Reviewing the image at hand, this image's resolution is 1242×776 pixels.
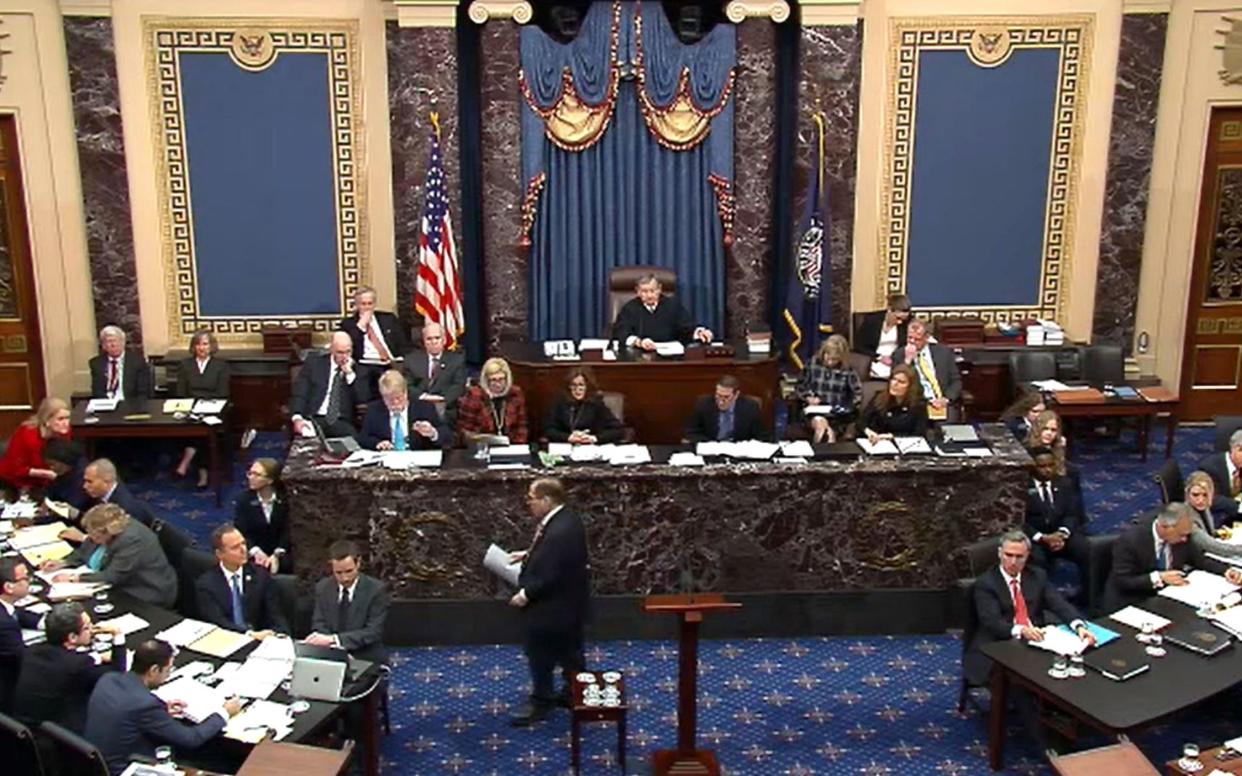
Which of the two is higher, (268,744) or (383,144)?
(383,144)

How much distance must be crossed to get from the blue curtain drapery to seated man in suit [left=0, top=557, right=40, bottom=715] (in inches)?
250

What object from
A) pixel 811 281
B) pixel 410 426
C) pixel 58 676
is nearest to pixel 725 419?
pixel 410 426

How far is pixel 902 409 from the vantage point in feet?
31.9

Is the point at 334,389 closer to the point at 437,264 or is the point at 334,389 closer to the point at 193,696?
the point at 437,264

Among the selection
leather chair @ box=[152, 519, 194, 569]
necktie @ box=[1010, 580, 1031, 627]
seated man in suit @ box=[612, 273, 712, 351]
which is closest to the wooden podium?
necktie @ box=[1010, 580, 1031, 627]

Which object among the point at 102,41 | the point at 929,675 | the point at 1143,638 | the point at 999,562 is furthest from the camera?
the point at 102,41

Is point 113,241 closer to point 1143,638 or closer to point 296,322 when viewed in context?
point 296,322

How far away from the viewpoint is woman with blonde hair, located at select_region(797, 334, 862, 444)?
10.6 meters

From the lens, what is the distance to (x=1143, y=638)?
7.27 metres

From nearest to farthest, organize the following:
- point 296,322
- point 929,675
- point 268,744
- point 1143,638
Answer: point 268,744 → point 1143,638 → point 929,675 → point 296,322

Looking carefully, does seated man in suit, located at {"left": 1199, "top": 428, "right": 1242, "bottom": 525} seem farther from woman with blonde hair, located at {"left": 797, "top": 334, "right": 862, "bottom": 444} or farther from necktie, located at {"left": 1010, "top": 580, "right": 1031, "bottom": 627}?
woman with blonde hair, located at {"left": 797, "top": 334, "right": 862, "bottom": 444}

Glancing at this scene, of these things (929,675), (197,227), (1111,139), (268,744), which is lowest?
(929,675)

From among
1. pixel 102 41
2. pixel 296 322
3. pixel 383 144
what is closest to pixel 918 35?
pixel 383 144

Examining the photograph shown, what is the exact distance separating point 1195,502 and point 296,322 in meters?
7.93
